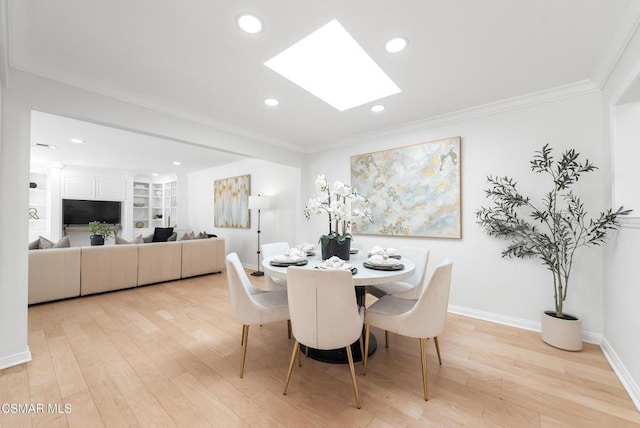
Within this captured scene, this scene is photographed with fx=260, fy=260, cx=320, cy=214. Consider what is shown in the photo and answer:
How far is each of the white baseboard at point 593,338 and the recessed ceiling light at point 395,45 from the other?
2.72 m

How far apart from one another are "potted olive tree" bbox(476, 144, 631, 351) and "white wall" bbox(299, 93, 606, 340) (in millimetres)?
89

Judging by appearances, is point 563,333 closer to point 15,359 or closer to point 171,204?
point 15,359

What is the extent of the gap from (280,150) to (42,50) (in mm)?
2748

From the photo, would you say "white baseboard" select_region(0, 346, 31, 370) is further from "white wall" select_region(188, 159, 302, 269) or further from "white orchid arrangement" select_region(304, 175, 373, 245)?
"white wall" select_region(188, 159, 302, 269)

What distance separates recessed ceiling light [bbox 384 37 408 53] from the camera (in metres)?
1.82

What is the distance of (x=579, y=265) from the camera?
2457 millimetres

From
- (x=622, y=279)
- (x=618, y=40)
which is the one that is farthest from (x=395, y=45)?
(x=622, y=279)

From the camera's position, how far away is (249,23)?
5.46 ft

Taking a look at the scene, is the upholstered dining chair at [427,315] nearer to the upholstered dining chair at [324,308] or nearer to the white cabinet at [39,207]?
the upholstered dining chair at [324,308]

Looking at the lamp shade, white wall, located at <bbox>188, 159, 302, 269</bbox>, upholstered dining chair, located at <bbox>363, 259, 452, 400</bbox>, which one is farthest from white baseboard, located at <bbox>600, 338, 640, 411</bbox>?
the lamp shade

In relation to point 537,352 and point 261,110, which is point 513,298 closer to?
point 537,352

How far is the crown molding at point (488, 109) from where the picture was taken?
2.45 meters

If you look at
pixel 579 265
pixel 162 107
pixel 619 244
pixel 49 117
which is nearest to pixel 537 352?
pixel 579 265

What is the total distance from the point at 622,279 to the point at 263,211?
5.10 m
